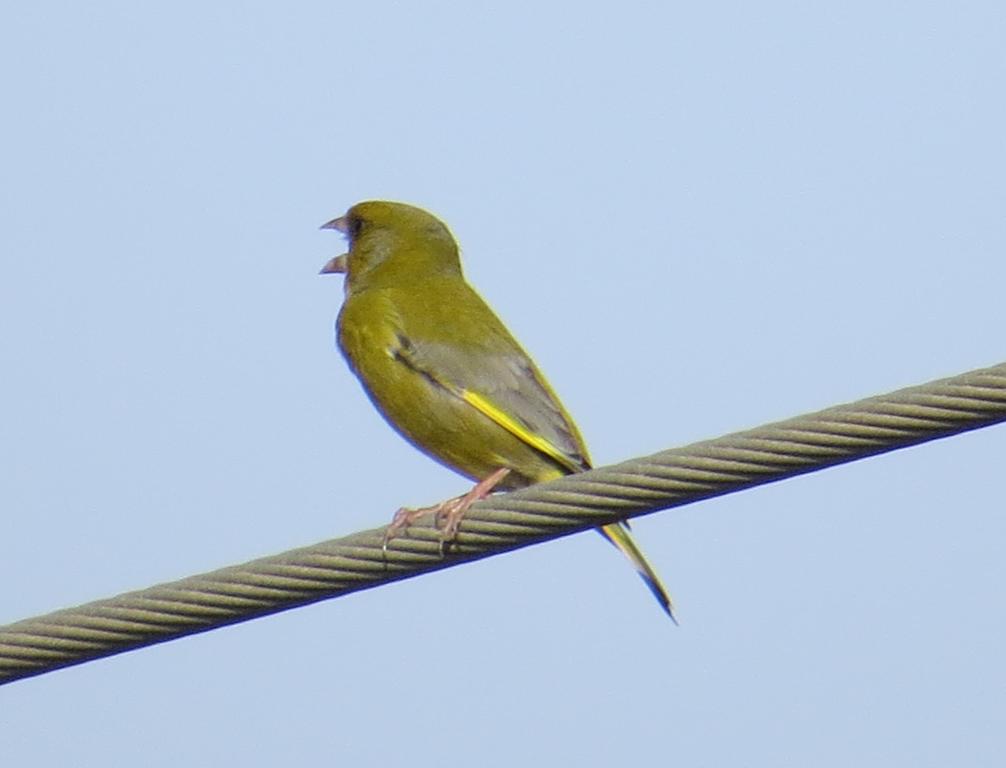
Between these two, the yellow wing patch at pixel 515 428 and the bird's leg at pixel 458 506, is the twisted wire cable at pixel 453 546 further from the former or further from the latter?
the yellow wing patch at pixel 515 428

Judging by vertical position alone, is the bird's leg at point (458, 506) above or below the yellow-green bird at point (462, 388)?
below

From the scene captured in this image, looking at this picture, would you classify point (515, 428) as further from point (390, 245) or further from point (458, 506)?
point (390, 245)

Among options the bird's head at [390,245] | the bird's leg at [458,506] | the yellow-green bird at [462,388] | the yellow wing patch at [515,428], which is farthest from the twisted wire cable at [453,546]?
the bird's head at [390,245]

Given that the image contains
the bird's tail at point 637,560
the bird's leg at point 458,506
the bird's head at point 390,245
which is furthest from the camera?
the bird's head at point 390,245

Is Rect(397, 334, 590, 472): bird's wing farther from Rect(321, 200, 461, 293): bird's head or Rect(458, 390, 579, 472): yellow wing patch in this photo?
Rect(321, 200, 461, 293): bird's head

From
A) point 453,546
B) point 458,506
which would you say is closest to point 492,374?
point 458,506

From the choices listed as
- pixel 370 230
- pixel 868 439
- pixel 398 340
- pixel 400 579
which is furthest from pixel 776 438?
pixel 370 230

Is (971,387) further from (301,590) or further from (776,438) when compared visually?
(301,590)
